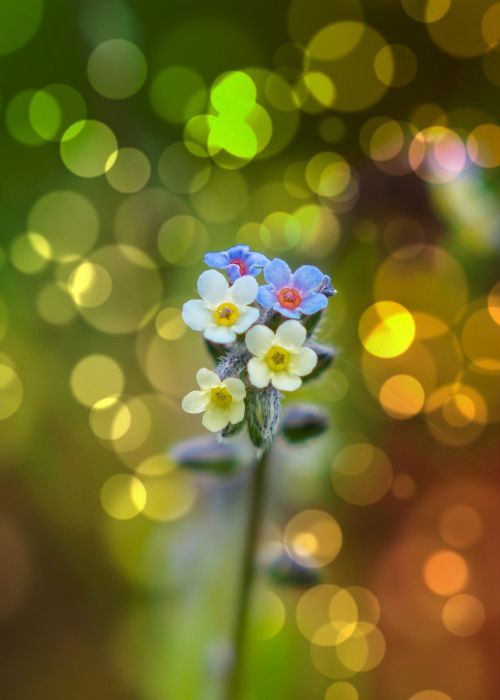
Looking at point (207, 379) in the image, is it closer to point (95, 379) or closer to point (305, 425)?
point (305, 425)

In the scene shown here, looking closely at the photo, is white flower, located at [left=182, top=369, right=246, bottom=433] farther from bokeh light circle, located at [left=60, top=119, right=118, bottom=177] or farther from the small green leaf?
bokeh light circle, located at [left=60, top=119, right=118, bottom=177]

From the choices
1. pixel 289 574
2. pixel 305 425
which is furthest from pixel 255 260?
pixel 289 574

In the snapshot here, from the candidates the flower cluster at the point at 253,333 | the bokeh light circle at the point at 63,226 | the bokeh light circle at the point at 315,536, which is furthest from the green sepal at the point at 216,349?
the bokeh light circle at the point at 63,226

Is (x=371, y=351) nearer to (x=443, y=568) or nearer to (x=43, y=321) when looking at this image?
(x=443, y=568)

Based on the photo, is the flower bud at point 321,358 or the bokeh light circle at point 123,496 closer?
the flower bud at point 321,358

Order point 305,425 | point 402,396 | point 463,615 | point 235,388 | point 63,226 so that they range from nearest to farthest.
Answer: point 235,388
point 305,425
point 463,615
point 402,396
point 63,226

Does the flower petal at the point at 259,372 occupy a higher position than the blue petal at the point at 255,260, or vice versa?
the blue petal at the point at 255,260

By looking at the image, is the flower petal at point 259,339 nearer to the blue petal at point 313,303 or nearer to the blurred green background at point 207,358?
the blue petal at point 313,303
